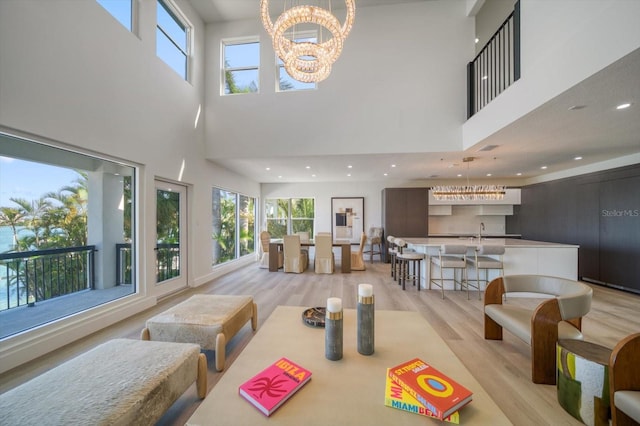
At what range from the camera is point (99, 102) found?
299cm

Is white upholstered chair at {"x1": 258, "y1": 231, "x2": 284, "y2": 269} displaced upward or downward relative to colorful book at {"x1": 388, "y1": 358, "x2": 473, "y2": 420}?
downward

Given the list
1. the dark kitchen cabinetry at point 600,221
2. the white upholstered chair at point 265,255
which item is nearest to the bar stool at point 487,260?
the dark kitchen cabinetry at point 600,221

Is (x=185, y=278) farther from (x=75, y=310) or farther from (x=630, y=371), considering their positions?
(x=630, y=371)

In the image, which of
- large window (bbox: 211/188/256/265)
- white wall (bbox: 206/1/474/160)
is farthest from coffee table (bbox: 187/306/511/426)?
large window (bbox: 211/188/256/265)

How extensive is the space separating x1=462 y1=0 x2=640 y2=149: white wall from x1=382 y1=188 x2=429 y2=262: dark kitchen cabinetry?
3.91 m

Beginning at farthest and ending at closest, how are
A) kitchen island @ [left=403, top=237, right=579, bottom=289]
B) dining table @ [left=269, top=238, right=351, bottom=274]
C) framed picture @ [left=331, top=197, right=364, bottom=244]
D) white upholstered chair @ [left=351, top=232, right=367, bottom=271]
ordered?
framed picture @ [left=331, top=197, right=364, bottom=244]
white upholstered chair @ [left=351, top=232, right=367, bottom=271]
dining table @ [left=269, top=238, right=351, bottom=274]
kitchen island @ [left=403, top=237, right=579, bottom=289]

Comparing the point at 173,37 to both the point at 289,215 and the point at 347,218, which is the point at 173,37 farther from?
the point at 347,218

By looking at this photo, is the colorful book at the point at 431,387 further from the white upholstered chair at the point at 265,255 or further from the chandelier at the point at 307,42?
the white upholstered chair at the point at 265,255

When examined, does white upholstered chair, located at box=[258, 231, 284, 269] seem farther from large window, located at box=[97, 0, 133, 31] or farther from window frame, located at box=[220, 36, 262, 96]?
large window, located at box=[97, 0, 133, 31]

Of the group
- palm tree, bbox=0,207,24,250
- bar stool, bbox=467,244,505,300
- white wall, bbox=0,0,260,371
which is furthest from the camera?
bar stool, bbox=467,244,505,300

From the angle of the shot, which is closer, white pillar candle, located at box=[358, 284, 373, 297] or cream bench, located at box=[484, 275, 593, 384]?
white pillar candle, located at box=[358, 284, 373, 297]

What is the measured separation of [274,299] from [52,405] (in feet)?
9.87

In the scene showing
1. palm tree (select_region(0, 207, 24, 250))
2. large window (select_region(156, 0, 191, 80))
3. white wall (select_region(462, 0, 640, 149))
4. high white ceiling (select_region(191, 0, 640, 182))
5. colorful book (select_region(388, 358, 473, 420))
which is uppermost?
large window (select_region(156, 0, 191, 80))

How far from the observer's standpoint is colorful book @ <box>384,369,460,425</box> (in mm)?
956
